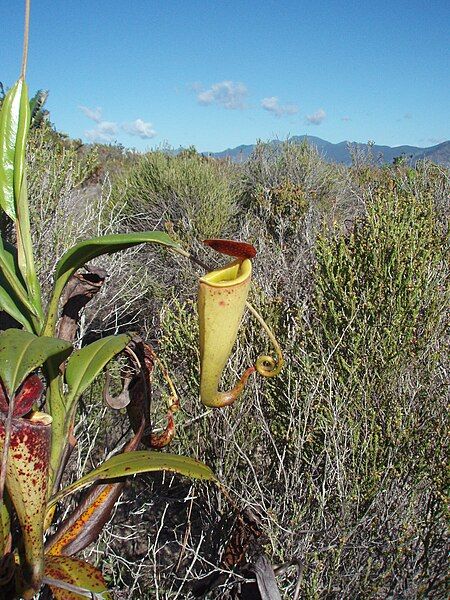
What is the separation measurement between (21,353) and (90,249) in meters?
0.27

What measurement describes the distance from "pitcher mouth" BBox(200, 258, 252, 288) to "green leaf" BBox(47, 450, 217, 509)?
412 millimetres

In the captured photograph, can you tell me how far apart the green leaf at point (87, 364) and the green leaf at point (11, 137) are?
0.34m

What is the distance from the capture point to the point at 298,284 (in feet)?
10.7

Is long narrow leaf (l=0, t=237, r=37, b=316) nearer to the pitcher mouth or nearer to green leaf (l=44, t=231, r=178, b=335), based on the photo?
green leaf (l=44, t=231, r=178, b=335)

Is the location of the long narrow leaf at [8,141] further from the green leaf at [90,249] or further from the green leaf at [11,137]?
the green leaf at [90,249]

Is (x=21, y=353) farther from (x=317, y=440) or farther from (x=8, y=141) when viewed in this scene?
(x=317, y=440)

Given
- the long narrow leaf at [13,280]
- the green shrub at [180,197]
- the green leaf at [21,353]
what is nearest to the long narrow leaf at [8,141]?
the long narrow leaf at [13,280]

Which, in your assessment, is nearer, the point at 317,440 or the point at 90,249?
the point at 90,249

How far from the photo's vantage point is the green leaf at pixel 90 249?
101 cm

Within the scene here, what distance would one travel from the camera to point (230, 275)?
1079 millimetres

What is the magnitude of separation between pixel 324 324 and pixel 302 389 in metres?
0.38

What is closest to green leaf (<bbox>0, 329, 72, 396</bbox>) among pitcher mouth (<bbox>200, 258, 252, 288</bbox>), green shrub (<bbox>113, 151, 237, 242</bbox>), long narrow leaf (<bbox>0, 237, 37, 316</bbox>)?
long narrow leaf (<bbox>0, 237, 37, 316</bbox>)

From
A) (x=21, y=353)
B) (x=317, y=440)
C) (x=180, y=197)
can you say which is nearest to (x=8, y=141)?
(x=21, y=353)

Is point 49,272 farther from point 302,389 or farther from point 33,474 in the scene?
point 33,474
